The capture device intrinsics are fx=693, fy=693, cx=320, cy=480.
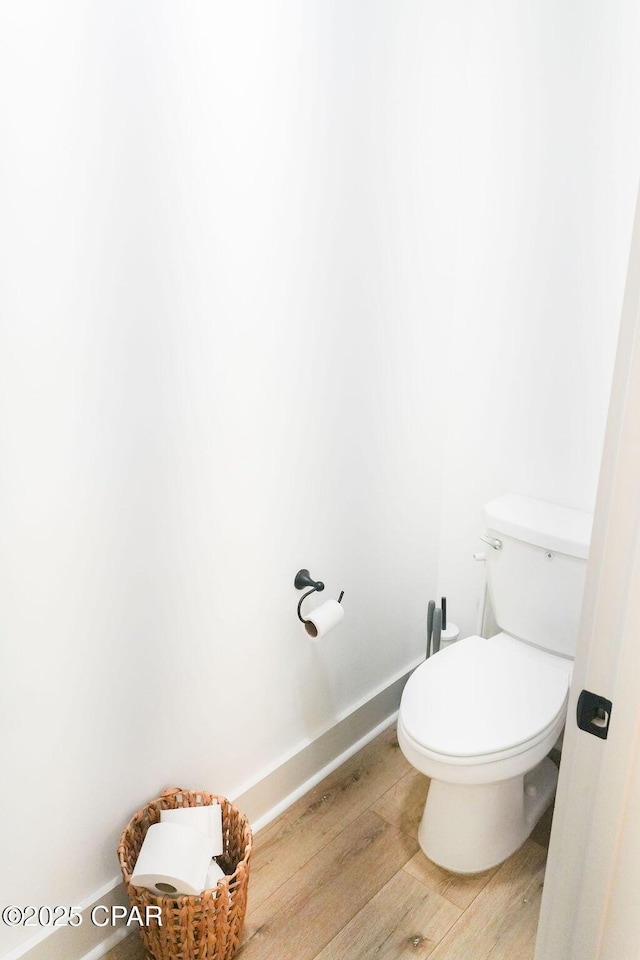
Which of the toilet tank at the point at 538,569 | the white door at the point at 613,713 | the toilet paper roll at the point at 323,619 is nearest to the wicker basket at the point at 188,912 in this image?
the toilet paper roll at the point at 323,619

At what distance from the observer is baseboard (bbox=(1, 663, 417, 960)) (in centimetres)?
142

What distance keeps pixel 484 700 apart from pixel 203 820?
2.33ft

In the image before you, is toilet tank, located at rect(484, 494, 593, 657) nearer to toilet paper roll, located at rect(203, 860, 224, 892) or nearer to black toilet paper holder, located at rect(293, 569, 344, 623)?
black toilet paper holder, located at rect(293, 569, 344, 623)

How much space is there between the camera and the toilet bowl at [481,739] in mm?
1578

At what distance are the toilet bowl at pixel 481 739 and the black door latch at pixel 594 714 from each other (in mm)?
838

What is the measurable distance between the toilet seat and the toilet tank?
0.21 feet

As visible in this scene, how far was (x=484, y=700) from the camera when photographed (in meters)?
1.69

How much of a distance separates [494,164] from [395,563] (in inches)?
46.1

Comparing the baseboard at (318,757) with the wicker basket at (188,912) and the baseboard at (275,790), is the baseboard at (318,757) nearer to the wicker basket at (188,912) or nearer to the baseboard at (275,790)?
the baseboard at (275,790)

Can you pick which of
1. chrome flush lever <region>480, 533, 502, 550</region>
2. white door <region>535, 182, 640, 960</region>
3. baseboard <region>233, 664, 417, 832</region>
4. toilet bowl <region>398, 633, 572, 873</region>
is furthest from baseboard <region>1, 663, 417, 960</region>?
white door <region>535, 182, 640, 960</region>

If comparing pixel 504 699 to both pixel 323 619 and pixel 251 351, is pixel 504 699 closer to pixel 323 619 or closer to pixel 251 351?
pixel 323 619

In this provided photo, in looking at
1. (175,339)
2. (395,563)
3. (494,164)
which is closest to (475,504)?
(395,563)

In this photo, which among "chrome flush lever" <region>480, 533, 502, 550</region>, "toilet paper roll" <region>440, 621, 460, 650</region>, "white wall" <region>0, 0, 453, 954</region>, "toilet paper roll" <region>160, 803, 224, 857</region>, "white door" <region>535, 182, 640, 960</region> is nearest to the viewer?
"white door" <region>535, 182, 640, 960</region>

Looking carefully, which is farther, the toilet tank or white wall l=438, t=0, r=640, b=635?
the toilet tank
